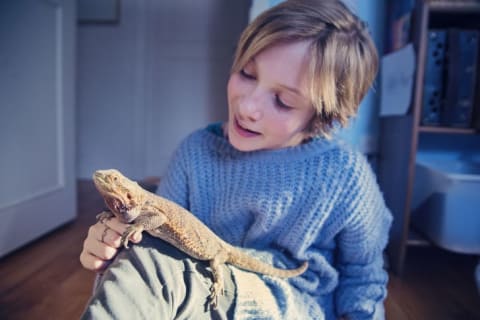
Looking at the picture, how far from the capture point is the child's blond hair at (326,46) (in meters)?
0.75

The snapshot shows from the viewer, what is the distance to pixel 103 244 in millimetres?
692

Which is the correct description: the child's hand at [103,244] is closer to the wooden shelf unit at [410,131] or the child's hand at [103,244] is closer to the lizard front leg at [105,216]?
the lizard front leg at [105,216]

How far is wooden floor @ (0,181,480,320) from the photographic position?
1262mm

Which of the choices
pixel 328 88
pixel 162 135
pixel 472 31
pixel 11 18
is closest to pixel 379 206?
pixel 328 88

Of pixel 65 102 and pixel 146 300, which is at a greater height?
pixel 65 102

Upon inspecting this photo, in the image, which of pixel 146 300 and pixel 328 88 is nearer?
pixel 146 300

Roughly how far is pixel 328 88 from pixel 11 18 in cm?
144

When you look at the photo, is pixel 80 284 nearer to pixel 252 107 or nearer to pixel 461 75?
pixel 252 107

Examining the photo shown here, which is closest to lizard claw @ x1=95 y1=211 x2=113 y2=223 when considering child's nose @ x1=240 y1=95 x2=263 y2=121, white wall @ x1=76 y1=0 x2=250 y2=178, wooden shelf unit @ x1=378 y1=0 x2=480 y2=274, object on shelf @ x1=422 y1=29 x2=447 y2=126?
child's nose @ x1=240 y1=95 x2=263 y2=121

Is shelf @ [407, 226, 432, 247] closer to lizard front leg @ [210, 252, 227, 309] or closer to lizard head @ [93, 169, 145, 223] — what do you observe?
lizard front leg @ [210, 252, 227, 309]

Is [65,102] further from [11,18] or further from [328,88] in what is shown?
[328,88]

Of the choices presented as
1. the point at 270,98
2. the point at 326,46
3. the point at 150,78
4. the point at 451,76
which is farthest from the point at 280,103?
the point at 150,78

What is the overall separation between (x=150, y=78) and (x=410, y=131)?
2.20 metres

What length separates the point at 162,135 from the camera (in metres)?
3.15
